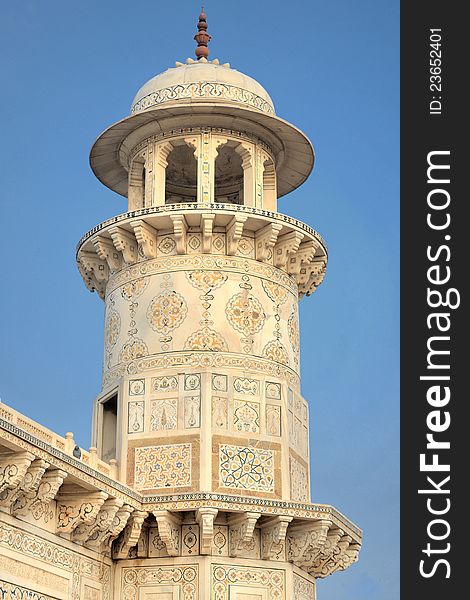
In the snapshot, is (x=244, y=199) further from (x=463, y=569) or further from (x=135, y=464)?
(x=463, y=569)

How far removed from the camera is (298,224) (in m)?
20.8

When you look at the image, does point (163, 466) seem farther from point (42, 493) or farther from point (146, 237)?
point (146, 237)

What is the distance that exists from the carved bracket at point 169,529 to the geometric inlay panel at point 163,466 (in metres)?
0.60

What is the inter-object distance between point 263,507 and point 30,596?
152 inches

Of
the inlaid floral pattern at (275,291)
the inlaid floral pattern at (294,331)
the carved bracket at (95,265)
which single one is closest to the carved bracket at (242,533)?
the inlaid floral pattern at (294,331)

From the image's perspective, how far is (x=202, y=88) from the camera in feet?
70.5

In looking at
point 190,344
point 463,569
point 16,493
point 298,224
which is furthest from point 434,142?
point 16,493

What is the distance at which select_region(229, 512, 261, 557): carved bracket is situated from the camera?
18266mm

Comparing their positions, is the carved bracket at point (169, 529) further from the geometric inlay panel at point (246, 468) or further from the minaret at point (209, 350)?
the geometric inlay panel at point (246, 468)

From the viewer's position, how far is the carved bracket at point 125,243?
20547 mm

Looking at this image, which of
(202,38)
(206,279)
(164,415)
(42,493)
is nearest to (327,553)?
(164,415)

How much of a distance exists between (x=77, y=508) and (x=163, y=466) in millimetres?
2083

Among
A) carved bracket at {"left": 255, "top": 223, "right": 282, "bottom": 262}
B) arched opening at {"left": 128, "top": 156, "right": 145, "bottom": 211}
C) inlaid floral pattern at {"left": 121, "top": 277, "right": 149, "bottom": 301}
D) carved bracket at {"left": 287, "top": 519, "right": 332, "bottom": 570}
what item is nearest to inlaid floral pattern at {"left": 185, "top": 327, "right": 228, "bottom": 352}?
inlaid floral pattern at {"left": 121, "top": 277, "right": 149, "bottom": 301}

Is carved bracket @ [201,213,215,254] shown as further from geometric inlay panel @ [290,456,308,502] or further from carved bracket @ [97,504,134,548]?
carved bracket @ [97,504,134,548]
